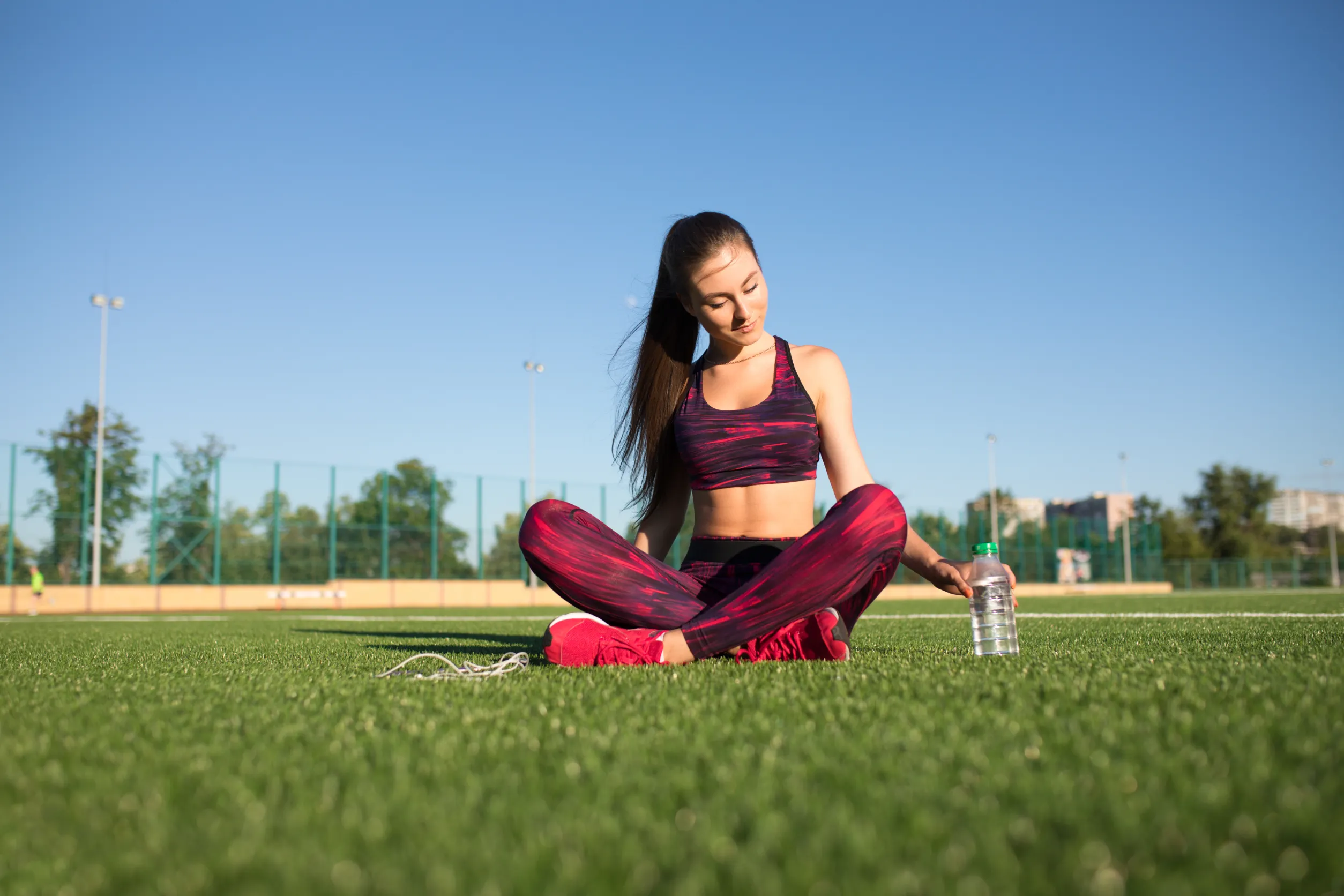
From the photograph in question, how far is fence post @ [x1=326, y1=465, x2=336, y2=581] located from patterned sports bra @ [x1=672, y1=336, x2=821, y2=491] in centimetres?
2441

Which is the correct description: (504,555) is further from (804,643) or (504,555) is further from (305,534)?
(804,643)

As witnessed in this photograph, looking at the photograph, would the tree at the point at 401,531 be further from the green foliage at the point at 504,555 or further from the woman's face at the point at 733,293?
the woman's face at the point at 733,293

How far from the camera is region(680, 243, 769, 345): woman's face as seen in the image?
3.54 m

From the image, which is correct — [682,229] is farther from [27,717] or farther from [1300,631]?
[1300,631]

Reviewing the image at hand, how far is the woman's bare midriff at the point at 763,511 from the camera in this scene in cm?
345

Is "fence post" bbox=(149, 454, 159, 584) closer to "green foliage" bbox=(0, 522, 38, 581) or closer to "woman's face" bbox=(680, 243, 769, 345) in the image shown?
"green foliage" bbox=(0, 522, 38, 581)

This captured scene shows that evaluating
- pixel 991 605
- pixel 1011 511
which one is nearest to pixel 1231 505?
pixel 1011 511

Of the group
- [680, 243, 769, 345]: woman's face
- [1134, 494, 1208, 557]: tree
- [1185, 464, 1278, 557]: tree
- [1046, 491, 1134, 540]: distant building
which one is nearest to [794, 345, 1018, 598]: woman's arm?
[680, 243, 769, 345]: woman's face

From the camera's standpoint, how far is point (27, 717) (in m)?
2.19

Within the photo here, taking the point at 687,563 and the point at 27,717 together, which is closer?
the point at 27,717

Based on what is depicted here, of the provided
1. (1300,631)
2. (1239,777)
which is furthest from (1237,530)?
(1239,777)

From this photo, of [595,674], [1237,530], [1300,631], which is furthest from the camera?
[1237,530]

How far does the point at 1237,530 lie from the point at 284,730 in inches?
3171

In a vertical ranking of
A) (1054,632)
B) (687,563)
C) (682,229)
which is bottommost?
(1054,632)
